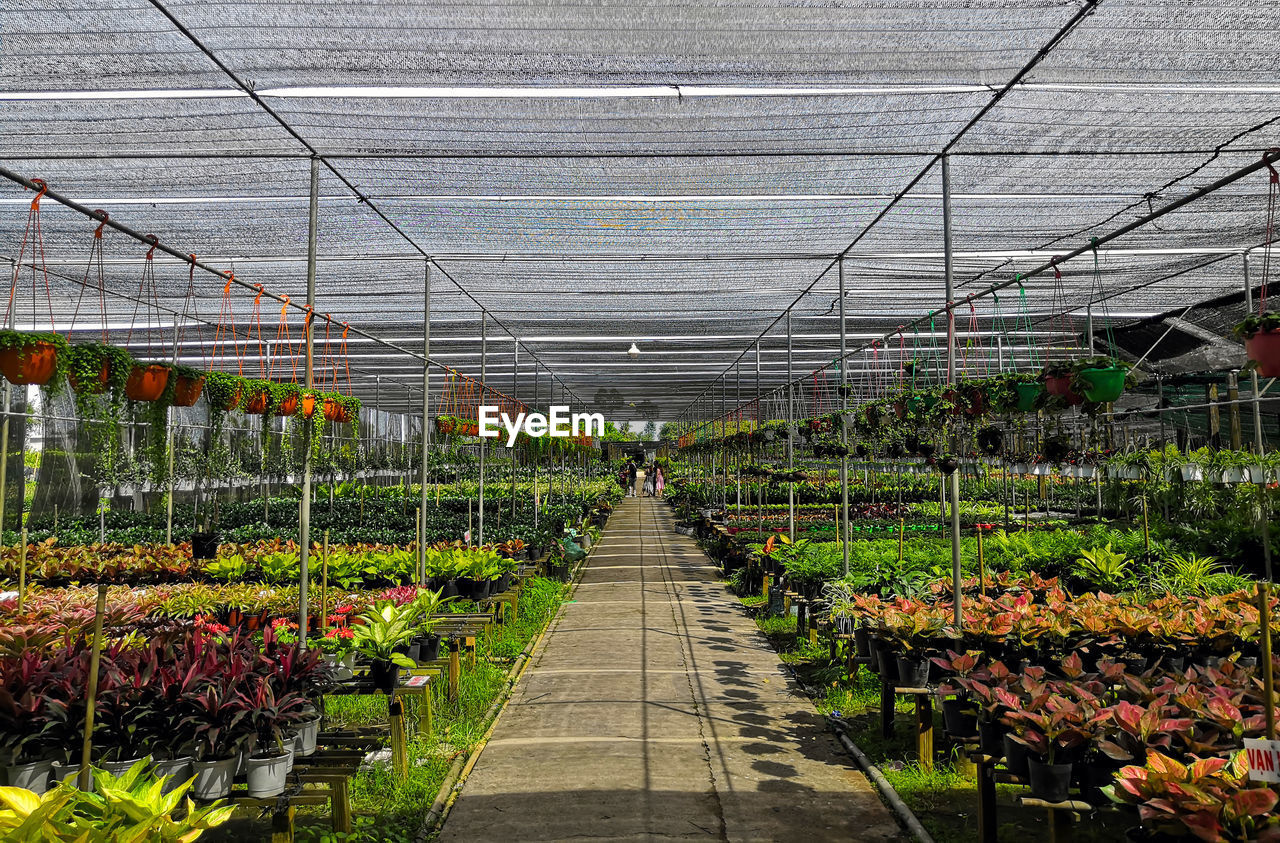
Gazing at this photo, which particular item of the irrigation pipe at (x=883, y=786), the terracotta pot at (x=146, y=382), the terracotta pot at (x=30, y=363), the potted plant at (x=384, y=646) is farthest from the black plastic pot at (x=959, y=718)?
the terracotta pot at (x=30, y=363)

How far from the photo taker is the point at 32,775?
10.1ft

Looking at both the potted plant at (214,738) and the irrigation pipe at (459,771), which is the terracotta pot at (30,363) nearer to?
the potted plant at (214,738)

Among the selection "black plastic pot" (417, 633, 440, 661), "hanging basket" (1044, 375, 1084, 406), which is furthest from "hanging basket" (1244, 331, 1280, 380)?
"black plastic pot" (417, 633, 440, 661)

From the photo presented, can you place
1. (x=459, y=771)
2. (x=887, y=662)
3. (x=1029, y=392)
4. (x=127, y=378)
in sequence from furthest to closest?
(x=887, y=662)
(x=1029, y=392)
(x=459, y=771)
(x=127, y=378)

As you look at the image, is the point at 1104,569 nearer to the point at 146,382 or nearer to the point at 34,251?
the point at 146,382

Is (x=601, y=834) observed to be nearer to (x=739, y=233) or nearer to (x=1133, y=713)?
(x=1133, y=713)

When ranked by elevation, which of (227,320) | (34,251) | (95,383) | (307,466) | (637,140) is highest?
(227,320)

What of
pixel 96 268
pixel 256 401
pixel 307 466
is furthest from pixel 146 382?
pixel 96 268

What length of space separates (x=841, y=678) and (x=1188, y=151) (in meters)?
4.34

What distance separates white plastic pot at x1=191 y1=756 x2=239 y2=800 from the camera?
3109mm

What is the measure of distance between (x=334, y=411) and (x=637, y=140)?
2700 millimetres

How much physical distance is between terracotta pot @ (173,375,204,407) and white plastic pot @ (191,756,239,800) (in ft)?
5.47

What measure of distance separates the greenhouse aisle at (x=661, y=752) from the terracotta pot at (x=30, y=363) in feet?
8.66

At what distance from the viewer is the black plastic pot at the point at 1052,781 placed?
295 centimetres
